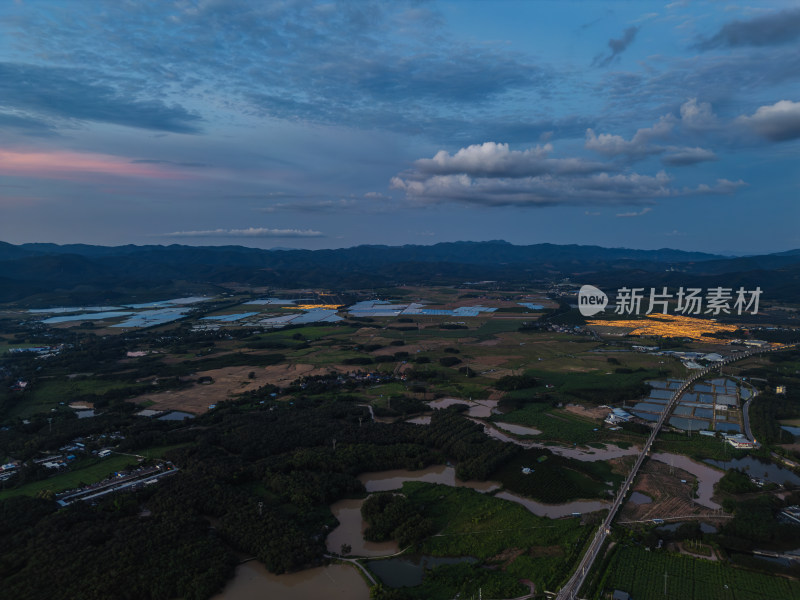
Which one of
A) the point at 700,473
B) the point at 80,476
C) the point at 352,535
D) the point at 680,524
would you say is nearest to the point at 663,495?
the point at 680,524

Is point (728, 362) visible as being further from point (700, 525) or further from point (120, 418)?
point (120, 418)

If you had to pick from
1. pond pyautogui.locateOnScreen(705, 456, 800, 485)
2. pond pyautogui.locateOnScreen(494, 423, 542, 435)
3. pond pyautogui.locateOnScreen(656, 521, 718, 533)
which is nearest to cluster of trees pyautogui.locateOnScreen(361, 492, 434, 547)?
pond pyautogui.locateOnScreen(656, 521, 718, 533)

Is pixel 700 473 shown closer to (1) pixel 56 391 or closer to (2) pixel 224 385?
(2) pixel 224 385

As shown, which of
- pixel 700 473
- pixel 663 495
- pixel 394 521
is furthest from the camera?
pixel 700 473

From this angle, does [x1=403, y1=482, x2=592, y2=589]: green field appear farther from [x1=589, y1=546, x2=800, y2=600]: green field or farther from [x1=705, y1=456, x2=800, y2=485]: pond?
[x1=705, y1=456, x2=800, y2=485]: pond

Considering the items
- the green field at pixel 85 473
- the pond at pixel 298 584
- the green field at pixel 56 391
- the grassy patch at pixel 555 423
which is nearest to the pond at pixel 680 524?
A: the grassy patch at pixel 555 423

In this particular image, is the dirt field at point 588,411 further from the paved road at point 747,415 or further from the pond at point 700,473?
the paved road at point 747,415
